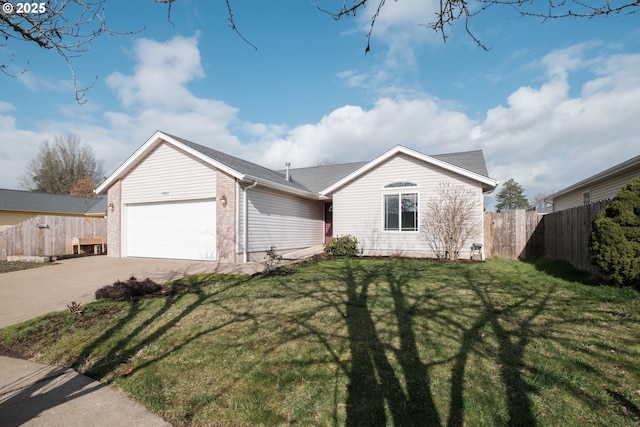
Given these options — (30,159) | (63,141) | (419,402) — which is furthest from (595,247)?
(30,159)

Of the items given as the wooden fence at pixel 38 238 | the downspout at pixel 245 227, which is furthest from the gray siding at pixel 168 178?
the wooden fence at pixel 38 238

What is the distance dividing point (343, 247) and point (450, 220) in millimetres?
4186

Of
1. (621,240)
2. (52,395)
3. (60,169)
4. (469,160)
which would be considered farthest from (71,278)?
(60,169)

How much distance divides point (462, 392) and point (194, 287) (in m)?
5.94

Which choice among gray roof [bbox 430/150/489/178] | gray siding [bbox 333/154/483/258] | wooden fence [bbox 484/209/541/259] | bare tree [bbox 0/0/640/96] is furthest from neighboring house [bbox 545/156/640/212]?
bare tree [bbox 0/0/640/96]

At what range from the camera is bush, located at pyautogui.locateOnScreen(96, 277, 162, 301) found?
6.37m

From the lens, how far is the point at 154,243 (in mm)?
13289

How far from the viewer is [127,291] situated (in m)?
6.46

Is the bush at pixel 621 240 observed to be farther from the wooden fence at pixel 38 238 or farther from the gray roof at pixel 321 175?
the wooden fence at pixel 38 238

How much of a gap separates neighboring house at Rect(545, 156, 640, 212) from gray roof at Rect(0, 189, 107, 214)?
94.1 ft

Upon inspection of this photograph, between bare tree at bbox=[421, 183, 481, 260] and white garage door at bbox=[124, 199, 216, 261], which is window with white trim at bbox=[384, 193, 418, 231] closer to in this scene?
bare tree at bbox=[421, 183, 481, 260]

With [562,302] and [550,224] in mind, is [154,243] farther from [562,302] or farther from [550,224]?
[550,224]

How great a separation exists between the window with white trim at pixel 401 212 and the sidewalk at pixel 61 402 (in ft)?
36.4

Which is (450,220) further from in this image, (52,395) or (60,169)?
(60,169)
